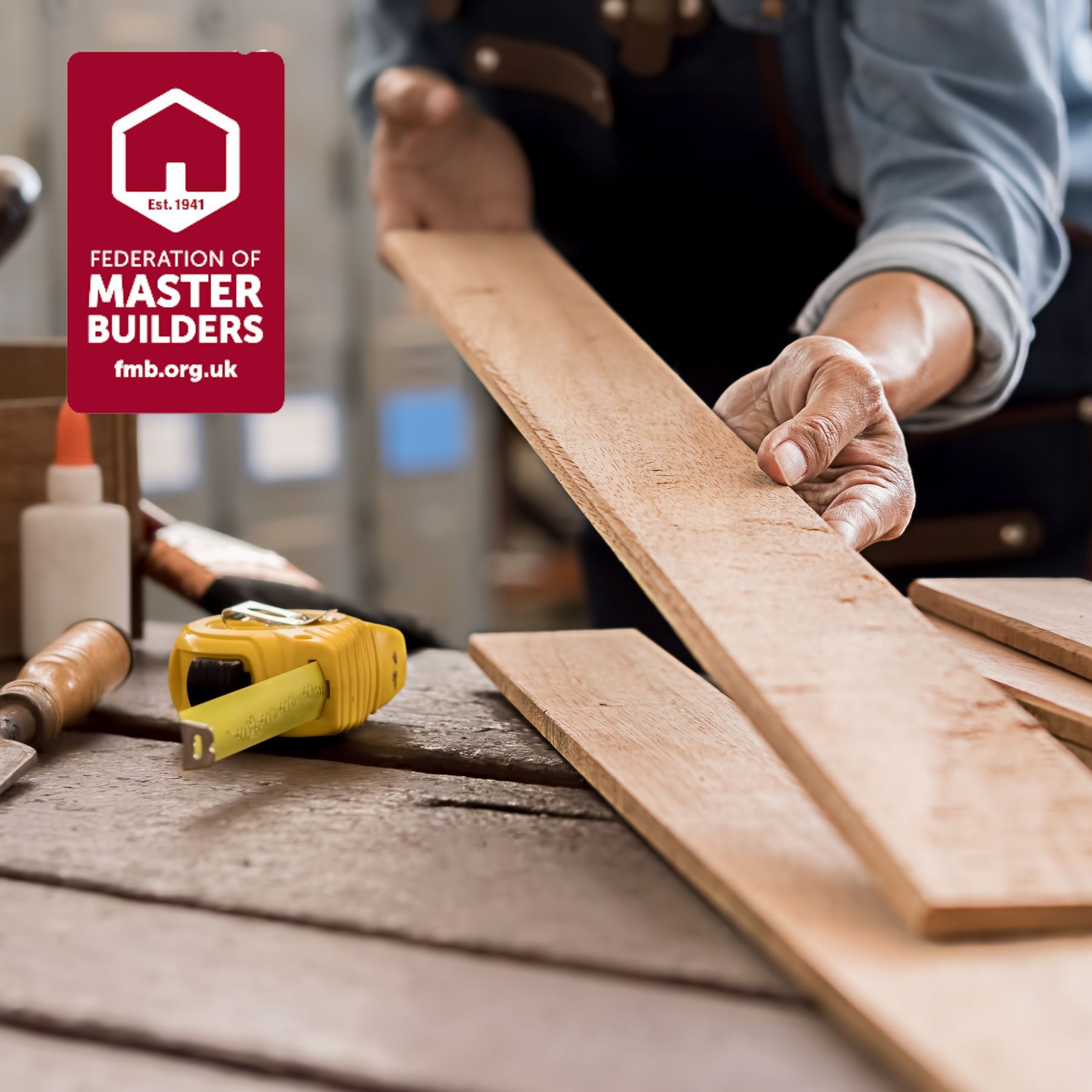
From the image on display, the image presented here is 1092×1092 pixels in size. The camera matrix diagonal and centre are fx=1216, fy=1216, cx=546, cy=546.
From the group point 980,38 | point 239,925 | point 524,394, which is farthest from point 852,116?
point 239,925

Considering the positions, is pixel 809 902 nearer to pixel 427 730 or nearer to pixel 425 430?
pixel 427 730

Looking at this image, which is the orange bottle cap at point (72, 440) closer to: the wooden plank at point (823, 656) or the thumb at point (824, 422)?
the wooden plank at point (823, 656)

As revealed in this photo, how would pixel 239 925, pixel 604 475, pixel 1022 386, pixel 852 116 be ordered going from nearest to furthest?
pixel 239 925 → pixel 604 475 → pixel 852 116 → pixel 1022 386

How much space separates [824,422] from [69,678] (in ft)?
1.39

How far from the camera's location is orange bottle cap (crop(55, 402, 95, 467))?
2.60ft

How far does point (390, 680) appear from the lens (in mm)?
670

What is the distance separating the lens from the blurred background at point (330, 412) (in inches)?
86.6

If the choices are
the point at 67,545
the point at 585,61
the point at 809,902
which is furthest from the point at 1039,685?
the point at 585,61

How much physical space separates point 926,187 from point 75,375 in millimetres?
616

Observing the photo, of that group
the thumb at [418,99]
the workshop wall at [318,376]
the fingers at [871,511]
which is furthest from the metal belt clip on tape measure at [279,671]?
the workshop wall at [318,376]

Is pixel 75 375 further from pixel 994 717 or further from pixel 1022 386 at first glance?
pixel 1022 386

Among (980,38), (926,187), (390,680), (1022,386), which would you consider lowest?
(390,680)

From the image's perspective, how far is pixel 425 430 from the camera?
312 centimetres

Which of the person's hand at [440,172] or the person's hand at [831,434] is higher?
the person's hand at [440,172]
